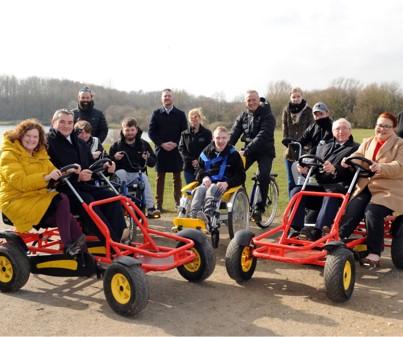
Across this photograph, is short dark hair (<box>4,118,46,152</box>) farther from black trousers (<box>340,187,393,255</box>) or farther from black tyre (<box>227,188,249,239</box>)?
black trousers (<box>340,187,393,255</box>)

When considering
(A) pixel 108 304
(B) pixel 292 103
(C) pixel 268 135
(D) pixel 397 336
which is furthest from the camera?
(B) pixel 292 103

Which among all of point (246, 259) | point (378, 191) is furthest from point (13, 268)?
point (378, 191)

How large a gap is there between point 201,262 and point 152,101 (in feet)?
140

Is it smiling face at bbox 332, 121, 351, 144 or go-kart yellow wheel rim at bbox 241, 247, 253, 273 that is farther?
smiling face at bbox 332, 121, 351, 144

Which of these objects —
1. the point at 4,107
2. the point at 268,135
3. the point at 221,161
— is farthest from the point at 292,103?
the point at 4,107

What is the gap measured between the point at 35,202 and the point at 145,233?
118cm

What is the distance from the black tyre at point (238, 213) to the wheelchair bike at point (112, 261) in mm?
1377

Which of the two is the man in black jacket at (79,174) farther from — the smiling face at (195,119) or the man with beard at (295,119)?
the man with beard at (295,119)

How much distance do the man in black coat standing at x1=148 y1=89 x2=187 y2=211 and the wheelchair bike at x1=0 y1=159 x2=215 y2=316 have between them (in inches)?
138

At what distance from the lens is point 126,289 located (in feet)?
14.3

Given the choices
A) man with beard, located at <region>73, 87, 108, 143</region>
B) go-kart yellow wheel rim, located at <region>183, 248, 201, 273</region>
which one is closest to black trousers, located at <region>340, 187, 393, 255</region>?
go-kart yellow wheel rim, located at <region>183, 248, 201, 273</region>

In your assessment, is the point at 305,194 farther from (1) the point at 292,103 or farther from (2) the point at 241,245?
(1) the point at 292,103

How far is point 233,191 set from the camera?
6.78 meters

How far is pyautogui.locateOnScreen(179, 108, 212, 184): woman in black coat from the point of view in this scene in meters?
7.99
